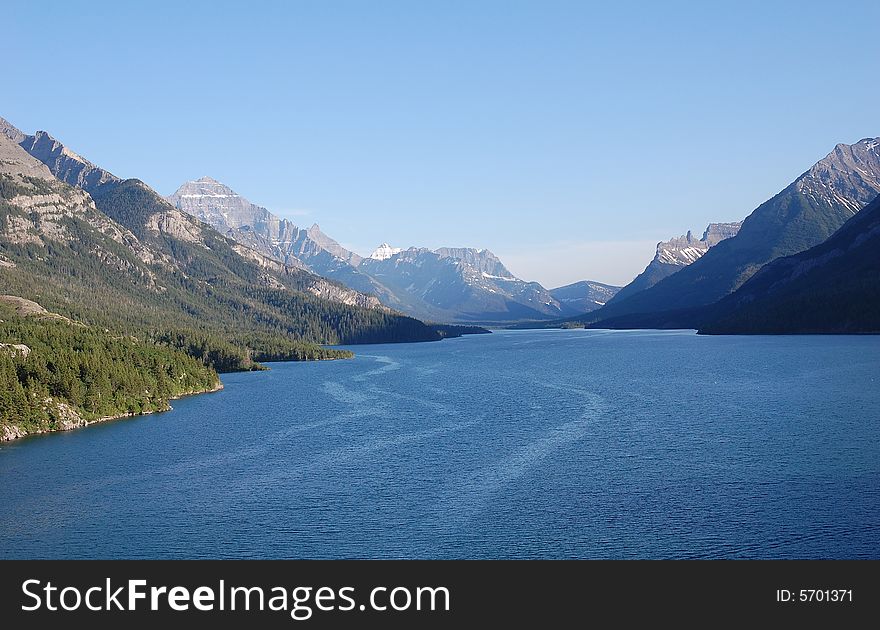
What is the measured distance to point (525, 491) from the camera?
243 feet

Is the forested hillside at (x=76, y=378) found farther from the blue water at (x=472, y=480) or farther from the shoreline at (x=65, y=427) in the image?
the blue water at (x=472, y=480)

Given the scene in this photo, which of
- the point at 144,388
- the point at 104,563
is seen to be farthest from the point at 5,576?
the point at 144,388

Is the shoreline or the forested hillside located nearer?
the shoreline

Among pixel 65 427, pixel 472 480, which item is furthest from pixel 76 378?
pixel 472 480

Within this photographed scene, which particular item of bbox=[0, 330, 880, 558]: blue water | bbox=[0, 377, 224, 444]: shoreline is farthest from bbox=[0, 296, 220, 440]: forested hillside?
bbox=[0, 330, 880, 558]: blue water

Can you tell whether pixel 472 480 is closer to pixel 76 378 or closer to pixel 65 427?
pixel 65 427

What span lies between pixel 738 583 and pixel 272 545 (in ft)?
107

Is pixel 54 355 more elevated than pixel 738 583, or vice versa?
pixel 54 355

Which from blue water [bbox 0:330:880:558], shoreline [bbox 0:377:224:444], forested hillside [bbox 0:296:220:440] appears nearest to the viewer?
blue water [bbox 0:330:880:558]

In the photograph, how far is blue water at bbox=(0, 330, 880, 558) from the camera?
59.6 m

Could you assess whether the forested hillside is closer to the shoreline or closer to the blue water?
the shoreline

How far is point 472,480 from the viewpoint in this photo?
79188mm

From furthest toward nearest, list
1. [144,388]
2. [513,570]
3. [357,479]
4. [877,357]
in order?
1. [877,357]
2. [144,388]
3. [357,479]
4. [513,570]

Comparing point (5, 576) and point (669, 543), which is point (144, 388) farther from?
point (669, 543)
